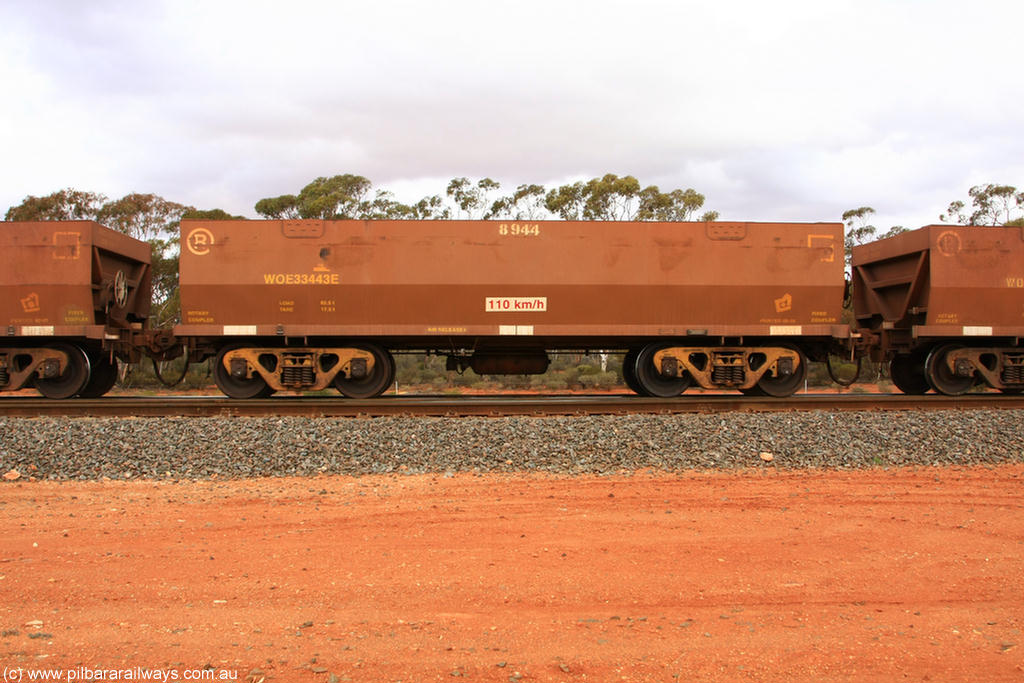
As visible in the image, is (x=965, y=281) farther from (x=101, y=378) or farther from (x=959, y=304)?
(x=101, y=378)

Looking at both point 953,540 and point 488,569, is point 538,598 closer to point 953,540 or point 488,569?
point 488,569

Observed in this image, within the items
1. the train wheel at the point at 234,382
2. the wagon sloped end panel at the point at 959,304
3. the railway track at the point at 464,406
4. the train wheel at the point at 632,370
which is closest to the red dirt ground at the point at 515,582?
the railway track at the point at 464,406

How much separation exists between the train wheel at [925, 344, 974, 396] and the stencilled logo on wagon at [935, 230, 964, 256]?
66.4 inches

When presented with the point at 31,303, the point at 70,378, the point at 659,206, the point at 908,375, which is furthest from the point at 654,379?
the point at 659,206

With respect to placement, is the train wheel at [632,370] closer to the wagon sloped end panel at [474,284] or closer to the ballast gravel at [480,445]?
the wagon sloped end panel at [474,284]

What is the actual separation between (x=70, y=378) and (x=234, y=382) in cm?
276

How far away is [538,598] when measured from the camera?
12.5 feet

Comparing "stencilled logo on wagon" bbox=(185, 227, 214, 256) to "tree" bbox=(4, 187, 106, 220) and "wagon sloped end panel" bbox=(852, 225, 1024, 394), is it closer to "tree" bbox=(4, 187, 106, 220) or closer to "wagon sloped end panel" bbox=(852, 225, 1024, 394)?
"wagon sloped end panel" bbox=(852, 225, 1024, 394)

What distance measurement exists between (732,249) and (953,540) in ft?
23.5

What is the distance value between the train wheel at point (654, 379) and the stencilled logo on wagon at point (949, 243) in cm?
477

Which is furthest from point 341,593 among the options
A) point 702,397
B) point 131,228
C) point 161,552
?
point 131,228

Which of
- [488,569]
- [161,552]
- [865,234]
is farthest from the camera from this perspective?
[865,234]

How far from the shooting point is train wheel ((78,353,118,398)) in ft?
39.7

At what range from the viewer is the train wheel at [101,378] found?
39.7ft
